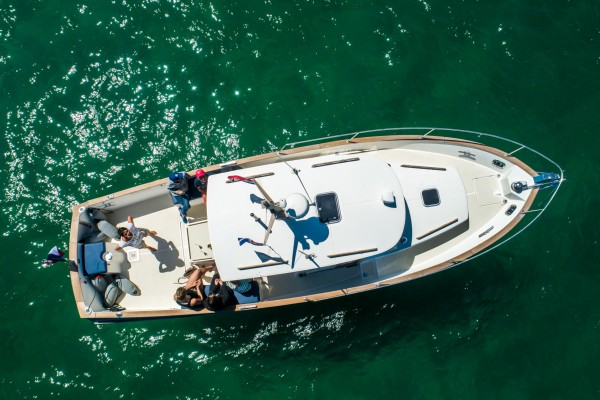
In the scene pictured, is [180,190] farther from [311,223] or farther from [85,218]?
[311,223]

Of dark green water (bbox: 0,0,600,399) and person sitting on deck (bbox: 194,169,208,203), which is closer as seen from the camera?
person sitting on deck (bbox: 194,169,208,203)

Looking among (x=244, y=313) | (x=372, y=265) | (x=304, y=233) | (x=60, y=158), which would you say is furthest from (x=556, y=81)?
(x=60, y=158)

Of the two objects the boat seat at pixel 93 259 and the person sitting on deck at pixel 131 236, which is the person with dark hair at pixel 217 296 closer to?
the person sitting on deck at pixel 131 236

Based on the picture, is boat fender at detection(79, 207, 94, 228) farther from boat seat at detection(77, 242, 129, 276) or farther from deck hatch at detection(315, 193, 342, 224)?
deck hatch at detection(315, 193, 342, 224)

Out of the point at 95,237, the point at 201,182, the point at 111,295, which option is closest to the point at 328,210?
the point at 201,182

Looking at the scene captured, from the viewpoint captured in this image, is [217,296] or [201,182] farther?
[201,182]

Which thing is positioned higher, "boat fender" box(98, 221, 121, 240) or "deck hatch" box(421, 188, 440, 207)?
"boat fender" box(98, 221, 121, 240)

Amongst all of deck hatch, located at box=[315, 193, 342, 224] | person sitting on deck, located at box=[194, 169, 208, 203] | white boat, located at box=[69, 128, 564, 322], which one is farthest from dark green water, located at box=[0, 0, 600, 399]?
deck hatch, located at box=[315, 193, 342, 224]
